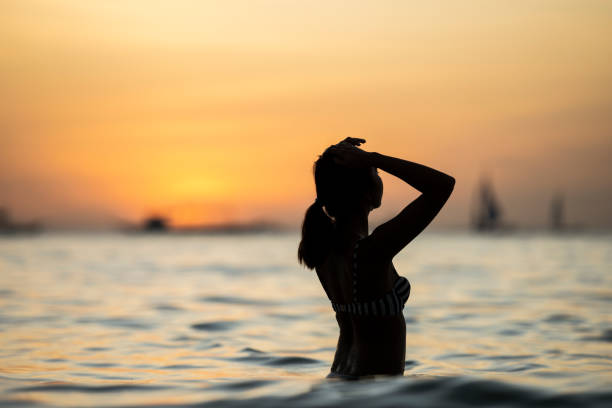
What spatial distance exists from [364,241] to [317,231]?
0.31m

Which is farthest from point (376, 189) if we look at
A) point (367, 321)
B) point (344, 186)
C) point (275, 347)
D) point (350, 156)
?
point (275, 347)

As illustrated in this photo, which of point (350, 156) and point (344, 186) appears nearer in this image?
point (350, 156)

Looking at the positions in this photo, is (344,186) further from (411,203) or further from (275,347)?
(275,347)

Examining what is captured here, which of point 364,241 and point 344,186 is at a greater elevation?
point 344,186

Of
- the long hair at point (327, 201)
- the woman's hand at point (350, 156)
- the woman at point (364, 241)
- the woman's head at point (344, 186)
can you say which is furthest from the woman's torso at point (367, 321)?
the woman's hand at point (350, 156)

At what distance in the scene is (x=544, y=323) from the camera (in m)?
11.4

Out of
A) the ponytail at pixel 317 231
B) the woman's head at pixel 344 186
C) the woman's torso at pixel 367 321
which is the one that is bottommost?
the woman's torso at pixel 367 321

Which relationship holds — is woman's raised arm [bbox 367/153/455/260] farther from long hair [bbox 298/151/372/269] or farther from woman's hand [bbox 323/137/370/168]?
long hair [bbox 298/151/372/269]

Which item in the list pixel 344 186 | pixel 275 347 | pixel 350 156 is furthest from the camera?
pixel 275 347

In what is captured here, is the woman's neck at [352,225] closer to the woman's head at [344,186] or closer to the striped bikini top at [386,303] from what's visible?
the woman's head at [344,186]

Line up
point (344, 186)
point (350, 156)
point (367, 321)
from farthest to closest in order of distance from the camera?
point (367, 321), point (344, 186), point (350, 156)

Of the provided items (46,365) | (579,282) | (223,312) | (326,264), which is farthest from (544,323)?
(579,282)

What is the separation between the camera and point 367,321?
3955mm

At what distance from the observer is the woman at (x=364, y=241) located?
3.67 metres
